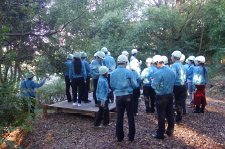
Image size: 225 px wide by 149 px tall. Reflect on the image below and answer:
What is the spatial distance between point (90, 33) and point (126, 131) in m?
5.64

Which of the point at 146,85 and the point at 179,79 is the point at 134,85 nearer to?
the point at 179,79

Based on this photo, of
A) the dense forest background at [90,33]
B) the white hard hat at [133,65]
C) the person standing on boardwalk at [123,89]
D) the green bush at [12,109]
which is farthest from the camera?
the white hard hat at [133,65]

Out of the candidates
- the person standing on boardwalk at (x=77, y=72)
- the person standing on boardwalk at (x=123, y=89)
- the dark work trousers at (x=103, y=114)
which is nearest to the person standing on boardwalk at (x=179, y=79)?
the person standing on boardwalk at (x=123, y=89)

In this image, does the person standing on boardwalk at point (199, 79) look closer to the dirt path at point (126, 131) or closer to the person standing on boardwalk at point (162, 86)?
the dirt path at point (126, 131)

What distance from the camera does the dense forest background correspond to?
513cm

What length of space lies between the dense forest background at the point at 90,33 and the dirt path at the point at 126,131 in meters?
1.89

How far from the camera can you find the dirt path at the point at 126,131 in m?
4.62

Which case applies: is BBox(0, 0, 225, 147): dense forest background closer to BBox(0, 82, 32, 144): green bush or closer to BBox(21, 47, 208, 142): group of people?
BBox(0, 82, 32, 144): green bush

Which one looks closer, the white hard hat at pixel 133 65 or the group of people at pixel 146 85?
the group of people at pixel 146 85

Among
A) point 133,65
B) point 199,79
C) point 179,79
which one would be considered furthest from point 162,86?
point 199,79

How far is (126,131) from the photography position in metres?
5.41

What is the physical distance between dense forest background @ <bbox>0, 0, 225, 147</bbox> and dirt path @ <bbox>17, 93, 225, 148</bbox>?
1.89m

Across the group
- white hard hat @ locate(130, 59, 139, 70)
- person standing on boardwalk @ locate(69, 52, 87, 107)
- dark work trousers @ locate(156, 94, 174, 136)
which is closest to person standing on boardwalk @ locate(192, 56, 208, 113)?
white hard hat @ locate(130, 59, 139, 70)

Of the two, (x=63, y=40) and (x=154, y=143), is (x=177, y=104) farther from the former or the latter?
(x=63, y=40)
